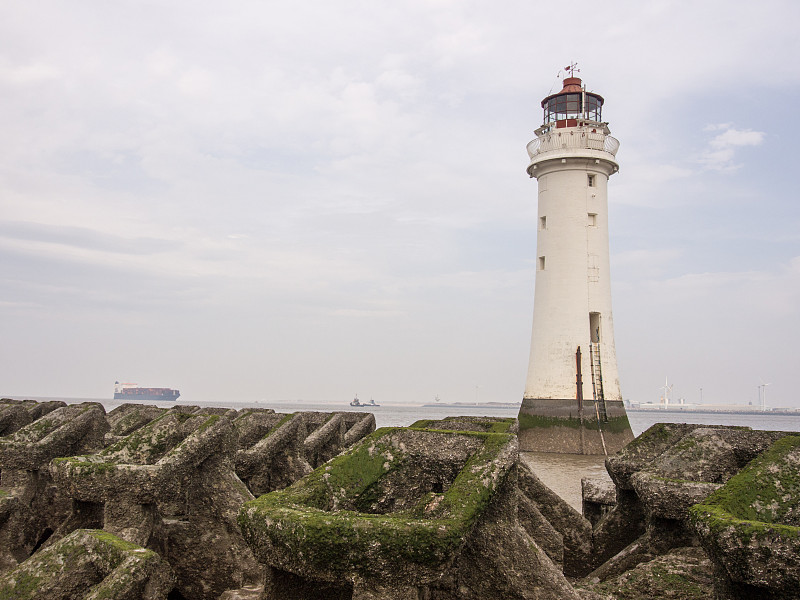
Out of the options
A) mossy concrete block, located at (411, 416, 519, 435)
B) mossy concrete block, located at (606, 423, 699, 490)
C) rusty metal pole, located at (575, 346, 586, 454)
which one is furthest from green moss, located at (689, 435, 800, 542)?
rusty metal pole, located at (575, 346, 586, 454)

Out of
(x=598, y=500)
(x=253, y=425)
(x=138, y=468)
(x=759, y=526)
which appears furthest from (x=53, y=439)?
(x=759, y=526)

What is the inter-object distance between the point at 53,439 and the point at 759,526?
7.78 meters

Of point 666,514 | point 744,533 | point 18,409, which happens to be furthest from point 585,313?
point 744,533

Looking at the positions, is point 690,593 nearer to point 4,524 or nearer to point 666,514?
point 666,514

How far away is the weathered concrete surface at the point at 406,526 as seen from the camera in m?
3.88

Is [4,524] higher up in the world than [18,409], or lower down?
lower down

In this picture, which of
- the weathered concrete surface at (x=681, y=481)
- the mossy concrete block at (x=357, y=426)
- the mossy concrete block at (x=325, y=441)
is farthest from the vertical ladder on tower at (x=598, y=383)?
the weathered concrete surface at (x=681, y=481)

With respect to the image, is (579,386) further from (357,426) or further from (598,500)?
(598,500)

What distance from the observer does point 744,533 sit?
3.71m

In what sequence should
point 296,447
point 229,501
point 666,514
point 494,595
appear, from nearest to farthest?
point 494,595 < point 666,514 < point 229,501 < point 296,447

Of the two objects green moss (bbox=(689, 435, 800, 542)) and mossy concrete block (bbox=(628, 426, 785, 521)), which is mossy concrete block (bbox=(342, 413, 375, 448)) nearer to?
mossy concrete block (bbox=(628, 426, 785, 521))

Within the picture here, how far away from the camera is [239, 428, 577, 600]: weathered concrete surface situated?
3883mm

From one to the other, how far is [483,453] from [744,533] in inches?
63.1

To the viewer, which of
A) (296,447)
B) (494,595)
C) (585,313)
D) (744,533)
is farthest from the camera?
(585,313)
